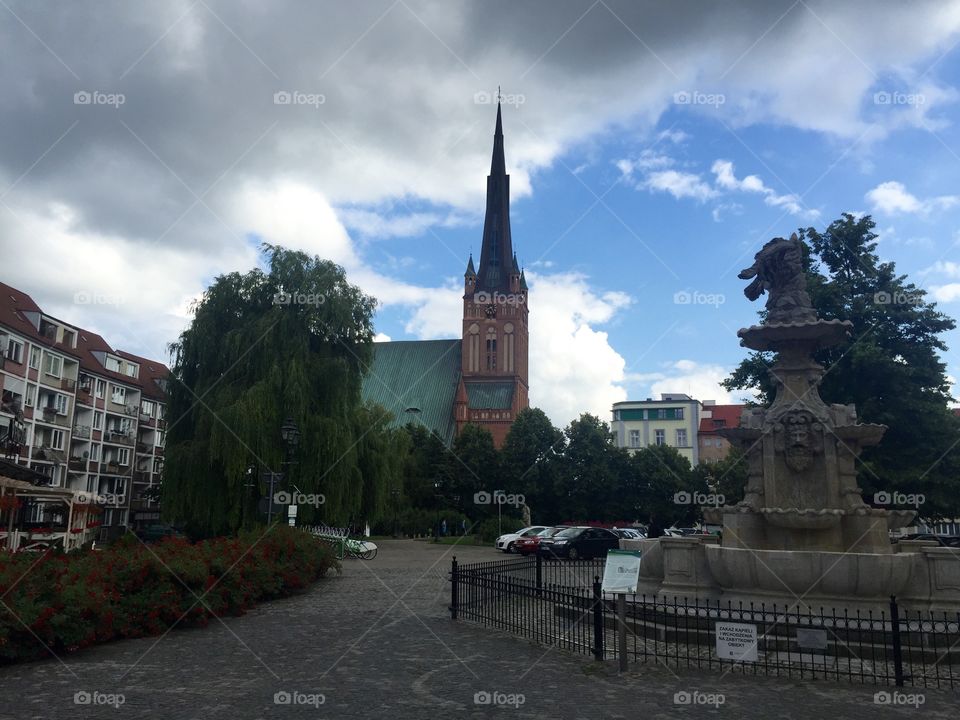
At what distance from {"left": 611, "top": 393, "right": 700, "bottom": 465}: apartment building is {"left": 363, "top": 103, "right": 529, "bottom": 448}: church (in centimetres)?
1284

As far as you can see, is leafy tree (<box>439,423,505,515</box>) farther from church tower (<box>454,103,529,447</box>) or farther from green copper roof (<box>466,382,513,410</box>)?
green copper roof (<box>466,382,513,410</box>)

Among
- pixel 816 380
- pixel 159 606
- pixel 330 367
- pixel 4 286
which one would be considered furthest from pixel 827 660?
pixel 4 286

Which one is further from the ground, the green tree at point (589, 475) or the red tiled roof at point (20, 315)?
the red tiled roof at point (20, 315)

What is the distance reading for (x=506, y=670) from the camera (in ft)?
31.3

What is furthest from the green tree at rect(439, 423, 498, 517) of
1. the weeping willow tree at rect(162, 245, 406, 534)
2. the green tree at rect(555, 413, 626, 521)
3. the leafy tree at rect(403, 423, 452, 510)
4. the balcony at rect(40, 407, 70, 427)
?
the weeping willow tree at rect(162, 245, 406, 534)

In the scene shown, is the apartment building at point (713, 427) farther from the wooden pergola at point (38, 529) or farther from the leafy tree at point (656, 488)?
the wooden pergola at point (38, 529)

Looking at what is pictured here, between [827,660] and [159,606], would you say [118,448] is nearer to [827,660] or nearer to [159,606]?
[159,606]

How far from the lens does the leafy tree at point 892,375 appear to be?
2486cm

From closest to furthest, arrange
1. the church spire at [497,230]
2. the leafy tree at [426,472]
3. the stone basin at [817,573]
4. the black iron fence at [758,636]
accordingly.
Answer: the black iron fence at [758,636], the stone basin at [817,573], the leafy tree at [426,472], the church spire at [497,230]

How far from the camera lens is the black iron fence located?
9.12 metres

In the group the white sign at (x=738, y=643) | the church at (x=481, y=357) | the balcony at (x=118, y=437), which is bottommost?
the white sign at (x=738, y=643)

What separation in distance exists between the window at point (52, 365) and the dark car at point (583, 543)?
114ft

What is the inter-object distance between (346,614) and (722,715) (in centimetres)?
873

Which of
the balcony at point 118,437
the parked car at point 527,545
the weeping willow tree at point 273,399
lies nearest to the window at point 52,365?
the balcony at point 118,437
